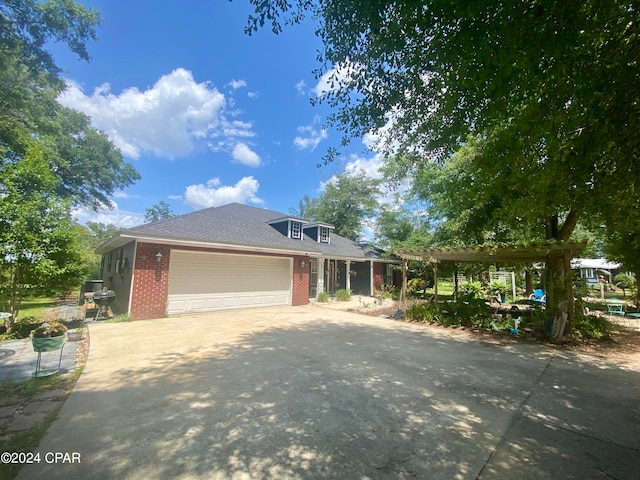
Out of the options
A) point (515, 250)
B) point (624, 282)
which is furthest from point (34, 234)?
point (624, 282)

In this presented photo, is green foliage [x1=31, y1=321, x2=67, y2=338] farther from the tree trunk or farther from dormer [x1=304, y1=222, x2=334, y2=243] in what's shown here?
dormer [x1=304, y1=222, x2=334, y2=243]

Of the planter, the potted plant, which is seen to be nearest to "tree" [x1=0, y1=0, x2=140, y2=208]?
the potted plant

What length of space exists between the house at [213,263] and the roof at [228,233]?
30 mm

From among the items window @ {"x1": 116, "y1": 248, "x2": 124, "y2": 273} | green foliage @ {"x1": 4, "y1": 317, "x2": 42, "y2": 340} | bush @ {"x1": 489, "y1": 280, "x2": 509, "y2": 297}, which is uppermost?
window @ {"x1": 116, "y1": 248, "x2": 124, "y2": 273}

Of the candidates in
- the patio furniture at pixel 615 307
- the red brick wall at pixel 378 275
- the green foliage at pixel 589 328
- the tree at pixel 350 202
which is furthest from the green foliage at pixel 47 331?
the tree at pixel 350 202

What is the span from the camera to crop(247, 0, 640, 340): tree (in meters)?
2.72

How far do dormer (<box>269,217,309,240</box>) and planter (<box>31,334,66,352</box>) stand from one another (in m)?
11.6

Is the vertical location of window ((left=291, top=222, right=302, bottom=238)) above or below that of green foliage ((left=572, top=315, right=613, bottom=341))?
above

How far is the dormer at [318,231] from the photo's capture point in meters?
18.2

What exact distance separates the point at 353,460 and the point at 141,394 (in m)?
3.13

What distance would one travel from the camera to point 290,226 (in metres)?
15.9

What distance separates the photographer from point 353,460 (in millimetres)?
2578

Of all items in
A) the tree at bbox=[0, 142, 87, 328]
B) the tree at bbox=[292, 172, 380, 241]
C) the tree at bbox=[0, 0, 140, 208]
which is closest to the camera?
the tree at bbox=[0, 142, 87, 328]

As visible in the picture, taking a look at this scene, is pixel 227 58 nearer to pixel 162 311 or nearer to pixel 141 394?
pixel 162 311
